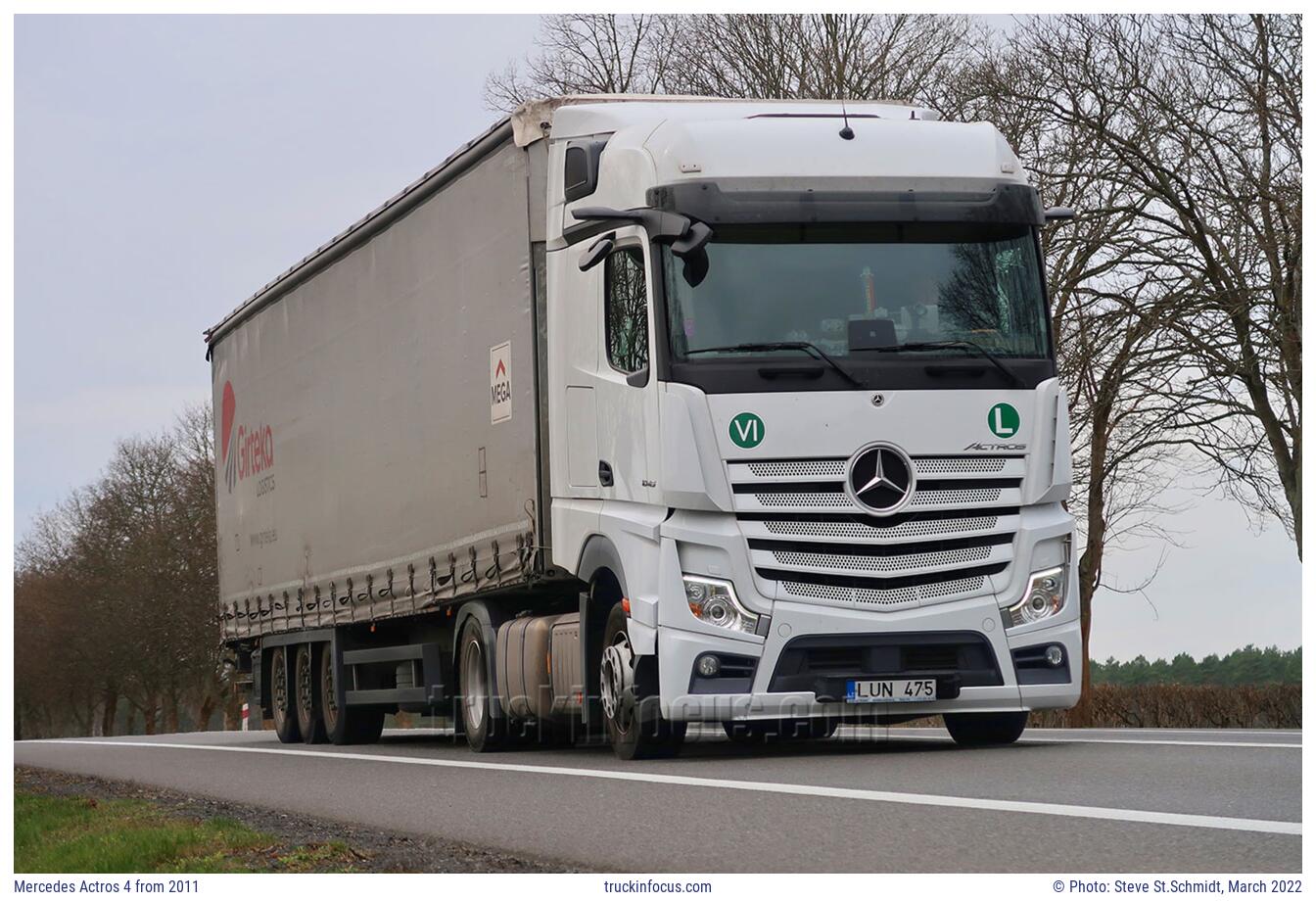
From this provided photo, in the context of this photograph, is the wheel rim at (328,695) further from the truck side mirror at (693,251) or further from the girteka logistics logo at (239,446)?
the truck side mirror at (693,251)

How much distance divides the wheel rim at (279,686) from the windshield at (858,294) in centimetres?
1027

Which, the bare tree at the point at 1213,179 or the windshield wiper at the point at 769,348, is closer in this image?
the windshield wiper at the point at 769,348

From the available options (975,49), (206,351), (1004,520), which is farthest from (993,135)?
(975,49)

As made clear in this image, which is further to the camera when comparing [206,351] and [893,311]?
[206,351]

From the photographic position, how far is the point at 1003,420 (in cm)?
1269

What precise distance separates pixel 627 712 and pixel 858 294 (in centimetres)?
293

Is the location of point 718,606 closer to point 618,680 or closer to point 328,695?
point 618,680

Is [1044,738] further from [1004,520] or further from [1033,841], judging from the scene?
[1033,841]

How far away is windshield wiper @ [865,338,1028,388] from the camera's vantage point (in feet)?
41.3

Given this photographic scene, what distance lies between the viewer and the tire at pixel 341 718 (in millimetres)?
19562

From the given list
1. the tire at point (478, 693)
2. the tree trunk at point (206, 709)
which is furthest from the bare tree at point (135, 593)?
the tire at point (478, 693)

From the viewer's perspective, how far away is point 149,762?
18203mm

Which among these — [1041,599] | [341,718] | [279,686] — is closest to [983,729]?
[1041,599]

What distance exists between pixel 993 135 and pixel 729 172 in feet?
5.88
